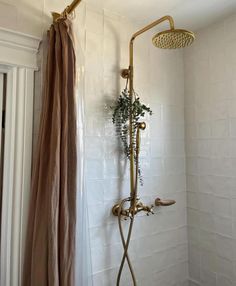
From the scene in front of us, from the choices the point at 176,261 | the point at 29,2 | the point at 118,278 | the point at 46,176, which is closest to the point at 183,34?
the point at 29,2

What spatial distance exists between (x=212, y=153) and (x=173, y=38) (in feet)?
2.75

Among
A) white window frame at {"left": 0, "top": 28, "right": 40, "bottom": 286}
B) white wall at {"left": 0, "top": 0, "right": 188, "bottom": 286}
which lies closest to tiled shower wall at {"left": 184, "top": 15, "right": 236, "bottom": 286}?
white wall at {"left": 0, "top": 0, "right": 188, "bottom": 286}

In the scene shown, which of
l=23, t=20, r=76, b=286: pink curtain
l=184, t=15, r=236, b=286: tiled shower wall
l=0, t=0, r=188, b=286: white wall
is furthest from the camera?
l=184, t=15, r=236, b=286: tiled shower wall

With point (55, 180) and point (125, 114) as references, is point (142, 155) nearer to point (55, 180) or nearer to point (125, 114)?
point (125, 114)

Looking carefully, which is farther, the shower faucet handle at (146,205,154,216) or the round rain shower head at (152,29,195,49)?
the shower faucet handle at (146,205,154,216)

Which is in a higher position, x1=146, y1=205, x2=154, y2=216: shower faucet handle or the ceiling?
the ceiling

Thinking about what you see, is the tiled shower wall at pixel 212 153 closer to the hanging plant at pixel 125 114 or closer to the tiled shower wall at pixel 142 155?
the tiled shower wall at pixel 142 155

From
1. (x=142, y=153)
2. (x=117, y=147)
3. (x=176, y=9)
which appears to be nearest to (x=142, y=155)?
(x=142, y=153)

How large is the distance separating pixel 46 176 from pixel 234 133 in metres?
1.16

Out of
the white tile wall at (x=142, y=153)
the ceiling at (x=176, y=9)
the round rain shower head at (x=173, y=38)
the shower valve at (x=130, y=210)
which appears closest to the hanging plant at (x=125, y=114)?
the white tile wall at (x=142, y=153)

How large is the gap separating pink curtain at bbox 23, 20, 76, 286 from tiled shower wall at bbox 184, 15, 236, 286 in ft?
3.26

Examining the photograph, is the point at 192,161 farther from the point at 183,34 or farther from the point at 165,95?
the point at 183,34

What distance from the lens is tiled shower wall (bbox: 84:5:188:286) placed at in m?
1.42

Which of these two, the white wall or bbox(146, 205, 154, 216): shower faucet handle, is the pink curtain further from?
bbox(146, 205, 154, 216): shower faucet handle
